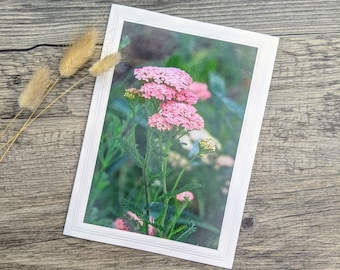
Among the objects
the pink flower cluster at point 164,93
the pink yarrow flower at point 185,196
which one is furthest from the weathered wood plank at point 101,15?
the pink yarrow flower at point 185,196

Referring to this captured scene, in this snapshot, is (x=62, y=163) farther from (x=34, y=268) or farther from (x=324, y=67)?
(x=324, y=67)

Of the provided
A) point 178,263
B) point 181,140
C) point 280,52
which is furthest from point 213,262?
point 280,52

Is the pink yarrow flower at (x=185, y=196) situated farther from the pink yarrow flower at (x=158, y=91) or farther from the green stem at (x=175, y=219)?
the pink yarrow flower at (x=158, y=91)

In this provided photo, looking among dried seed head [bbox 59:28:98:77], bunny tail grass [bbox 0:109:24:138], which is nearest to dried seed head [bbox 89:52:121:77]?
dried seed head [bbox 59:28:98:77]

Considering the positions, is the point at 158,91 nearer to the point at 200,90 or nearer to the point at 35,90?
the point at 200,90

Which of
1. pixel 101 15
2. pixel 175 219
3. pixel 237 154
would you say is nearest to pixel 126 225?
pixel 175 219

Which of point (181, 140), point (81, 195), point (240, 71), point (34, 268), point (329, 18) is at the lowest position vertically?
point (34, 268)
